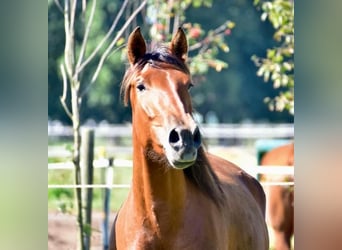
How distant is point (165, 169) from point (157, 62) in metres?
0.39

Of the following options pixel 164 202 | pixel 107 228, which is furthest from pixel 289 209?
pixel 164 202

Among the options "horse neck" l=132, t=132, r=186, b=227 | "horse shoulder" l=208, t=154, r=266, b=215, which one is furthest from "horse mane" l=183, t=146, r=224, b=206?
"horse shoulder" l=208, t=154, r=266, b=215

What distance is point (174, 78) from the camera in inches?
97.3

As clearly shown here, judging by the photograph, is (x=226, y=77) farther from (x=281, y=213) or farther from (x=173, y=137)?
(x=173, y=137)

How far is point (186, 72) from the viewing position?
260 centimetres

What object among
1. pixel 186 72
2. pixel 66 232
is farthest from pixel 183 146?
pixel 66 232

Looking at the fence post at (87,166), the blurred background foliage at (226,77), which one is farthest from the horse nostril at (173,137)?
the blurred background foliage at (226,77)

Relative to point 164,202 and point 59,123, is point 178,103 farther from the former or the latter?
point 59,123

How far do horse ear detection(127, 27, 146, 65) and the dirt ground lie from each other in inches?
107

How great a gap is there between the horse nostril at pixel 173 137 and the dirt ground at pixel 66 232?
297 cm
